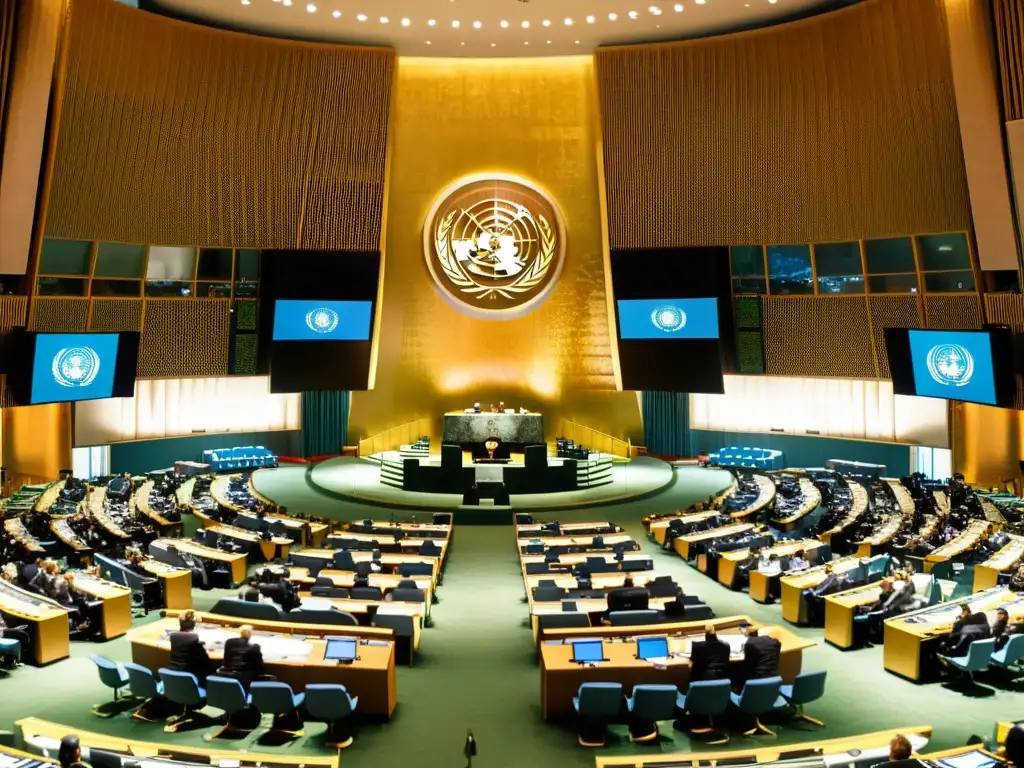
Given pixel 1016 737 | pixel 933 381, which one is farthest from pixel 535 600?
pixel 933 381

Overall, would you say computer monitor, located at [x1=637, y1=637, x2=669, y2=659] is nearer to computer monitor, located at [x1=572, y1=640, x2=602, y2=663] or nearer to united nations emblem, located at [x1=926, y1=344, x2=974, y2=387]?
computer monitor, located at [x1=572, y1=640, x2=602, y2=663]

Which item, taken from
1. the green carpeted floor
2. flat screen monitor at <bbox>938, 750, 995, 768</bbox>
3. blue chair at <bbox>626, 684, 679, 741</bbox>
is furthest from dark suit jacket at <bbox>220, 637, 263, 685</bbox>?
flat screen monitor at <bbox>938, 750, 995, 768</bbox>

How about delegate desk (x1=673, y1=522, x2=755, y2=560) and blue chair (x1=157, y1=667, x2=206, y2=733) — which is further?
delegate desk (x1=673, y1=522, x2=755, y2=560)

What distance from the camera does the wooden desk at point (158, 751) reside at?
21.1 feet

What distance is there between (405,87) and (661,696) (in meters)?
19.4

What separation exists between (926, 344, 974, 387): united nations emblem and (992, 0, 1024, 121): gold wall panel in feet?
14.0

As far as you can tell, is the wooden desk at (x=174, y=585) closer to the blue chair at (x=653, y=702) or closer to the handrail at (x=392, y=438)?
the blue chair at (x=653, y=702)

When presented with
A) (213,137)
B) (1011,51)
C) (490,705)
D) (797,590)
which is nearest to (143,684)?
(490,705)

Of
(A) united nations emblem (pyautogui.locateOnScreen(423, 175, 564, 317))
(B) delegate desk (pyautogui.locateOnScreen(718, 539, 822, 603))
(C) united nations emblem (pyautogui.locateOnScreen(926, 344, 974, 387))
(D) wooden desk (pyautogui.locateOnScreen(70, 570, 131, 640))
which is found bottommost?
(D) wooden desk (pyautogui.locateOnScreen(70, 570, 131, 640))

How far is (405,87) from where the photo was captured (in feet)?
78.6

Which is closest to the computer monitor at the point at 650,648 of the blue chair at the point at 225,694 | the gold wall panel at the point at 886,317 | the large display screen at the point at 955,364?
the blue chair at the point at 225,694

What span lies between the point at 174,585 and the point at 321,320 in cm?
1145

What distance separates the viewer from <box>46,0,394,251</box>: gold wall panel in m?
19.5

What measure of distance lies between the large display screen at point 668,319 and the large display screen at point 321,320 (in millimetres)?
6178
